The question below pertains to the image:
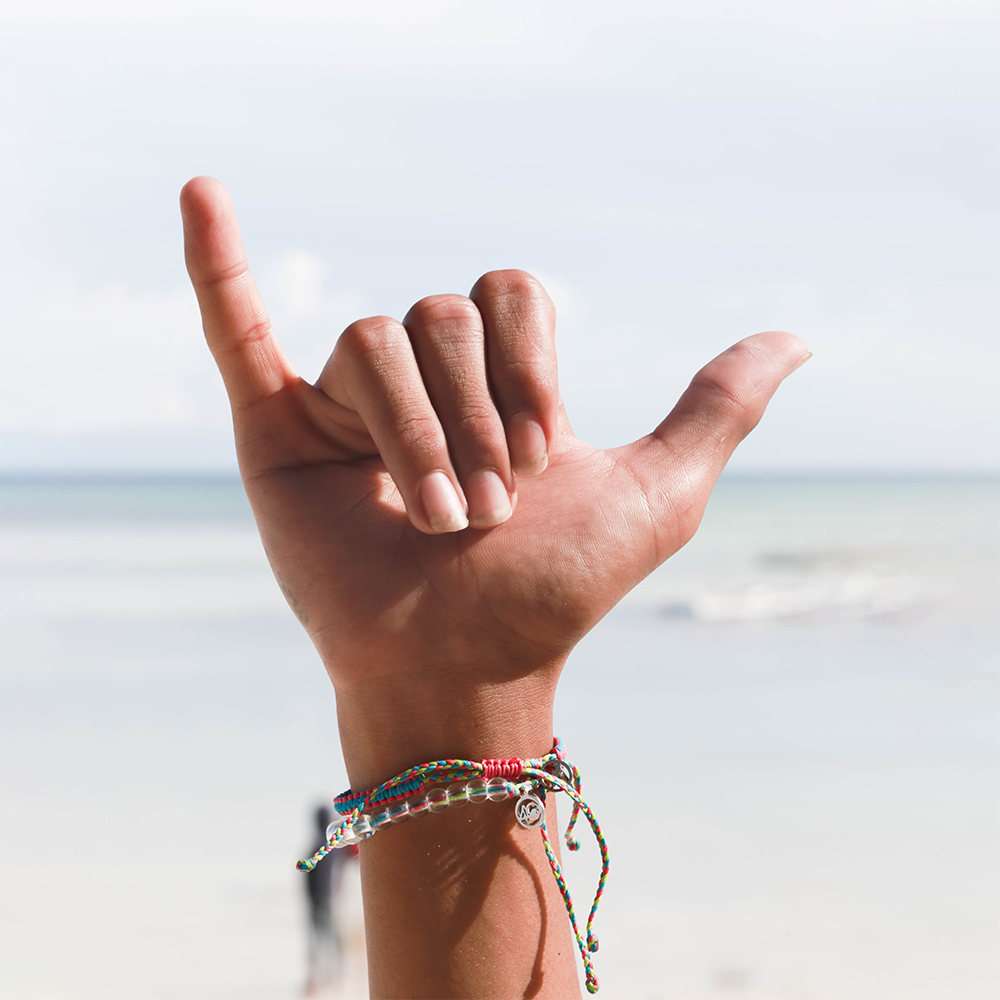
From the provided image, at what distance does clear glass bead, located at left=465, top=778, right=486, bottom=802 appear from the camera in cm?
135

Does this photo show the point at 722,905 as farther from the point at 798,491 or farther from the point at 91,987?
the point at 798,491

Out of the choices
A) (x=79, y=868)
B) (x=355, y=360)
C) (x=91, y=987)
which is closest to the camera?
(x=355, y=360)

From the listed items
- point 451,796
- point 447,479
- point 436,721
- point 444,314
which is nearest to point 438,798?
point 451,796

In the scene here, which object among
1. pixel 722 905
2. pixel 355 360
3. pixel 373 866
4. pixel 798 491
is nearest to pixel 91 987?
pixel 722 905

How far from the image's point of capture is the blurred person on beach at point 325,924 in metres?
4.96

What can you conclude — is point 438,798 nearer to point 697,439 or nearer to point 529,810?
point 529,810

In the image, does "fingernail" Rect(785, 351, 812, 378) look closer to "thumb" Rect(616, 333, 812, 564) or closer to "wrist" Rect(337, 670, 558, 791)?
"thumb" Rect(616, 333, 812, 564)

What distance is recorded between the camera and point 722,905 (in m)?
5.41

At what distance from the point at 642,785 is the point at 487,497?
6585mm

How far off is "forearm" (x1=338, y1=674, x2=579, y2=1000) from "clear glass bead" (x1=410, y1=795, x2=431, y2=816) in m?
0.03

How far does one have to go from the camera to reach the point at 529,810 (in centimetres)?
139

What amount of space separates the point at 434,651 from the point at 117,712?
9123 mm

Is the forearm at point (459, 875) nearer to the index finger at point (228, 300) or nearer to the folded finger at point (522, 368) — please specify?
the folded finger at point (522, 368)

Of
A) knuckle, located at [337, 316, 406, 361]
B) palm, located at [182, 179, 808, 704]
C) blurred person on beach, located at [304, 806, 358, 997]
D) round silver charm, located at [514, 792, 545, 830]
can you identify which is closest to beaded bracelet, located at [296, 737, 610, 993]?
round silver charm, located at [514, 792, 545, 830]
